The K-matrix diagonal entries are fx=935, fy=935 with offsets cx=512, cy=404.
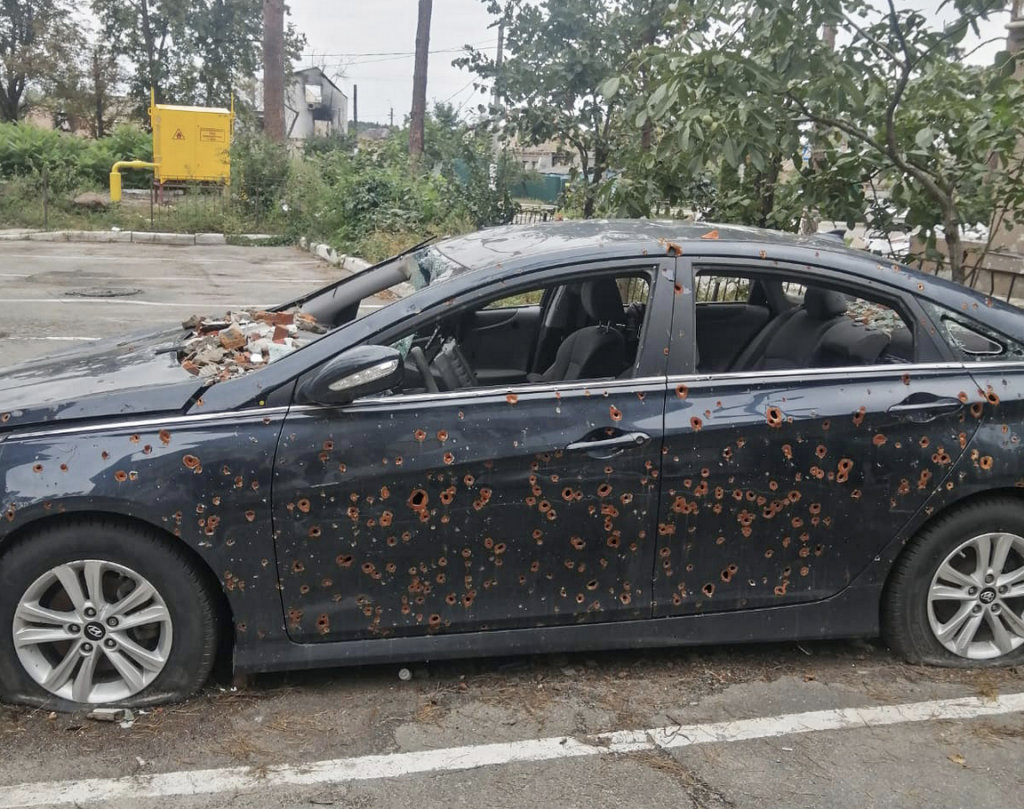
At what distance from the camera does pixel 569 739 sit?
310 cm

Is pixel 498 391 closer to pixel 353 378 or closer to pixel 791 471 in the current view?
pixel 353 378

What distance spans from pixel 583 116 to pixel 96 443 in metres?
8.57

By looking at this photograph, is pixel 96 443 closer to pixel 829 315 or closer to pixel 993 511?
pixel 829 315

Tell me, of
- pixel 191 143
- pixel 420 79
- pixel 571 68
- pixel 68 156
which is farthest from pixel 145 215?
pixel 571 68

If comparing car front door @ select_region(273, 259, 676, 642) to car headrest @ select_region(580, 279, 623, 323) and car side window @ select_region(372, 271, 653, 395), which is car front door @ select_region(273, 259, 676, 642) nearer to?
car side window @ select_region(372, 271, 653, 395)

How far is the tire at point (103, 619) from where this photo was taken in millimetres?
2996

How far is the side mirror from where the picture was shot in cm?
304

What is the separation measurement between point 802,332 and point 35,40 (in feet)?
140

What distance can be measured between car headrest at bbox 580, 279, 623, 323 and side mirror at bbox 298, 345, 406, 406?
1.27 metres

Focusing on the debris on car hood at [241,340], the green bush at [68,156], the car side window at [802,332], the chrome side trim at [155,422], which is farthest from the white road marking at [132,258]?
the chrome side trim at [155,422]

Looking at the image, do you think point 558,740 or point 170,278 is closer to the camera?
point 558,740

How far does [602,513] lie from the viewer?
10.5 ft

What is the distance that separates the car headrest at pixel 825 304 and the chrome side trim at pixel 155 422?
87.5 inches

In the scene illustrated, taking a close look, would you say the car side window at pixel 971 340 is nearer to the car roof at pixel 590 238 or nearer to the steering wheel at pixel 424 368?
the car roof at pixel 590 238
